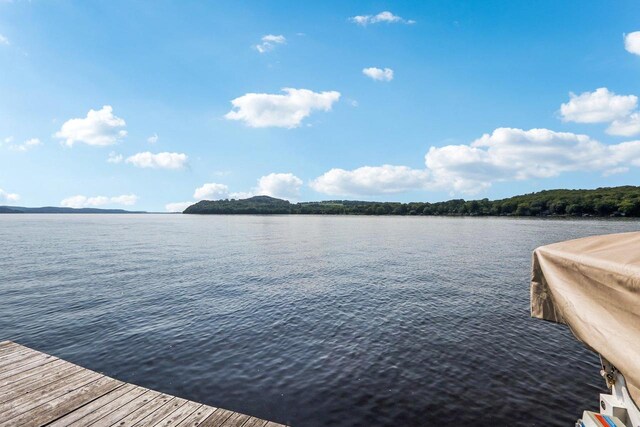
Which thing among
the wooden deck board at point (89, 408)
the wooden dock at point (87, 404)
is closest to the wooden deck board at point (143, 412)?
the wooden dock at point (87, 404)

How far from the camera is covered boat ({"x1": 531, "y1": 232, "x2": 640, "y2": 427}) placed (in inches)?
184

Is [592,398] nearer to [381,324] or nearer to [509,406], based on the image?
[509,406]

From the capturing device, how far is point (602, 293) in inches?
212

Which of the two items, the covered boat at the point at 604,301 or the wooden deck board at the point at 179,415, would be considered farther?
the wooden deck board at the point at 179,415

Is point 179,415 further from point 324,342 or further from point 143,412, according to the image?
point 324,342

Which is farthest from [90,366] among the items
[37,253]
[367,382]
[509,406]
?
[37,253]

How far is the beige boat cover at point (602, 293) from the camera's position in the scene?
4641mm

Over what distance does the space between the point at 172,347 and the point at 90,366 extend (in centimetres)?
343

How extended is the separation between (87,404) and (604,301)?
1175 cm

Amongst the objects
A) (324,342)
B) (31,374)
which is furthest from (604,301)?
(31,374)

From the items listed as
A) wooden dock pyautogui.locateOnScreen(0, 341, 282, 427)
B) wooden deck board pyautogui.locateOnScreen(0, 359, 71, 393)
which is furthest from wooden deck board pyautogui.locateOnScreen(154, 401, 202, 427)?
wooden deck board pyautogui.locateOnScreen(0, 359, 71, 393)

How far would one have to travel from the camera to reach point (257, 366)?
1526cm

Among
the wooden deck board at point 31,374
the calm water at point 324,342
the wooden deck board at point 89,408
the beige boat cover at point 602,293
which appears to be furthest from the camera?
the calm water at point 324,342

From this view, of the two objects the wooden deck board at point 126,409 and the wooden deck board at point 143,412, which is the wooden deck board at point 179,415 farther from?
the wooden deck board at point 126,409
